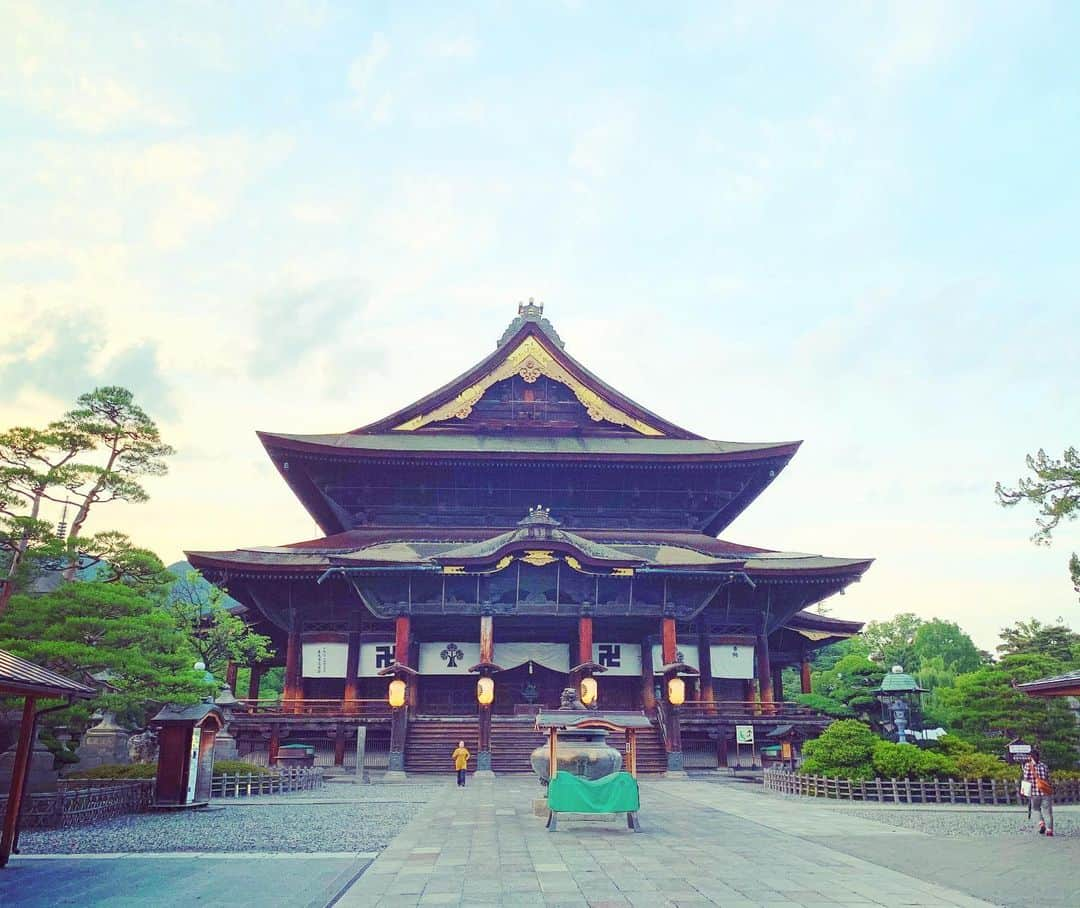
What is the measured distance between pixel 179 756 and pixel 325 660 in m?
12.6

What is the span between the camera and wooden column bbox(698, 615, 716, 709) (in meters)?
29.9

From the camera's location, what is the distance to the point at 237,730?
2720 cm

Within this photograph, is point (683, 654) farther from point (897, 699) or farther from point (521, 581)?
point (897, 699)

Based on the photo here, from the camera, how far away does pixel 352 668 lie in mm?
29562

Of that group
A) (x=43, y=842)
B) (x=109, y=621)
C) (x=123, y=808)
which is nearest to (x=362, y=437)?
(x=109, y=621)

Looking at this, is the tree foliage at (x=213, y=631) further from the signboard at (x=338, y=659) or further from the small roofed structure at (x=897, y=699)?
the small roofed structure at (x=897, y=699)

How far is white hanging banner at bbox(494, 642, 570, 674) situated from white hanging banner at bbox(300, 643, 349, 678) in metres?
5.77

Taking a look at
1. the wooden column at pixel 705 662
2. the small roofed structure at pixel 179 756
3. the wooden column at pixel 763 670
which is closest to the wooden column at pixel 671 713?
the wooden column at pixel 705 662

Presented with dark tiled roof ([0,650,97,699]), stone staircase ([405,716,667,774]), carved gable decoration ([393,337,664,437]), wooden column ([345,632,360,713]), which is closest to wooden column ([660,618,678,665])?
stone staircase ([405,716,667,774])

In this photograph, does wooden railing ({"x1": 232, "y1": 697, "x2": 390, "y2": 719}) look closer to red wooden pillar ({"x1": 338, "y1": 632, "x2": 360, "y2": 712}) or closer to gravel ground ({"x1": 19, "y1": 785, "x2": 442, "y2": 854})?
red wooden pillar ({"x1": 338, "y1": 632, "x2": 360, "y2": 712})

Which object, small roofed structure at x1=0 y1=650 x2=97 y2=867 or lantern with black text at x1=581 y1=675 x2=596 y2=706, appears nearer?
small roofed structure at x1=0 y1=650 x2=97 y2=867

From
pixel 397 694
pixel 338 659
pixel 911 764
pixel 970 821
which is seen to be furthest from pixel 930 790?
pixel 338 659

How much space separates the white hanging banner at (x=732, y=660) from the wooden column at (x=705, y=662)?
210mm

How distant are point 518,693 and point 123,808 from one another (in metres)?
16.1
